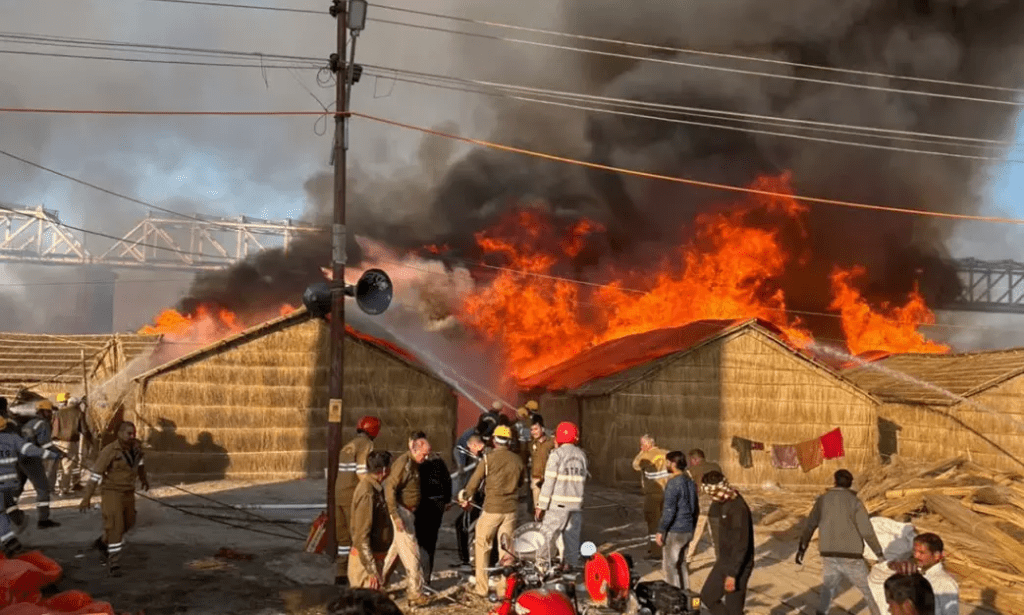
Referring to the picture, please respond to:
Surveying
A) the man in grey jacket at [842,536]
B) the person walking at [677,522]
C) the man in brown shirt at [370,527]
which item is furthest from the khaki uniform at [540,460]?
the man in grey jacket at [842,536]

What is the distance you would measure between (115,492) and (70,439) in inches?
318

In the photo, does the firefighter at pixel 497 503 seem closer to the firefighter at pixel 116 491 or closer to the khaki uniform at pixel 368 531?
the khaki uniform at pixel 368 531

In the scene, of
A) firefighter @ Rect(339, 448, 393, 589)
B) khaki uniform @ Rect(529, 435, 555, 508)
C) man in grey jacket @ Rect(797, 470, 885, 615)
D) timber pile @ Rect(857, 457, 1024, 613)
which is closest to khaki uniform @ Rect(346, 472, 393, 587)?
firefighter @ Rect(339, 448, 393, 589)

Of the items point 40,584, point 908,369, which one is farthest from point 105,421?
point 908,369

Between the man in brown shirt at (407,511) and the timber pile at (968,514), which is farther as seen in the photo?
the timber pile at (968,514)

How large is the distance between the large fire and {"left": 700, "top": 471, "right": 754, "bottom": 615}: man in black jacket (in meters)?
28.2

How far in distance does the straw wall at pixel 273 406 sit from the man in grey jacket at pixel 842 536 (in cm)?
1475

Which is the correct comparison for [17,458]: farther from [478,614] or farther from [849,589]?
[849,589]

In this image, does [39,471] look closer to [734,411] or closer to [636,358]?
[636,358]

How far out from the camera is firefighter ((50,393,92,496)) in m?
17.7

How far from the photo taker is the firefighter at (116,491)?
10.7 metres

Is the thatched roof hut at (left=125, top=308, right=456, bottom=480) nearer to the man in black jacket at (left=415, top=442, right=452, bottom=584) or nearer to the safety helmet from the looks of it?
the man in black jacket at (left=415, top=442, right=452, bottom=584)

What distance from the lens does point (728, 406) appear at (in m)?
23.9

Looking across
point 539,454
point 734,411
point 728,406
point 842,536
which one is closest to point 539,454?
point 539,454
